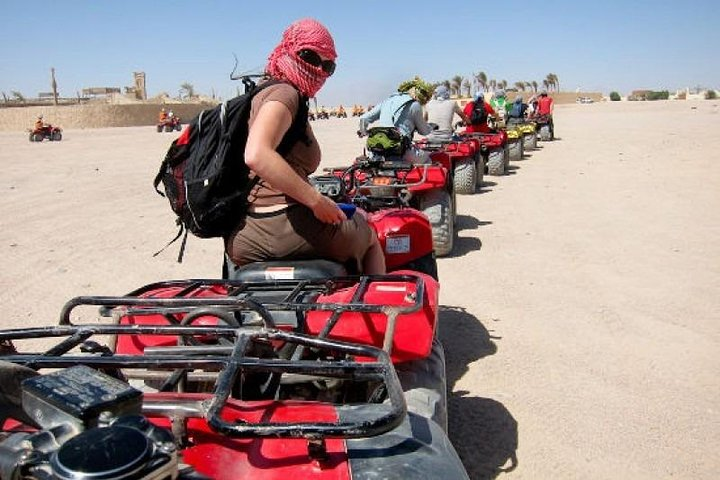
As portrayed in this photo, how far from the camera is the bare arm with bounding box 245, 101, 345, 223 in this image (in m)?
2.37

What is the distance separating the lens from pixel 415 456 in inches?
50.7

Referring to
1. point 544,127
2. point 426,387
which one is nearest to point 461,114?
point 426,387

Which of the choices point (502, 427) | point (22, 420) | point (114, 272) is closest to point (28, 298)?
point (114, 272)

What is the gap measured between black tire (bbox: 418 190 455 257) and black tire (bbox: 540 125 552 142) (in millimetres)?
14953

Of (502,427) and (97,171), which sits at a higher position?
(97,171)

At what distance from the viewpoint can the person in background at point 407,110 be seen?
7.62 metres

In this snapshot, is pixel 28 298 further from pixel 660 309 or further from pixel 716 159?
pixel 716 159

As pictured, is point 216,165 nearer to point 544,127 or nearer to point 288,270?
point 288,270

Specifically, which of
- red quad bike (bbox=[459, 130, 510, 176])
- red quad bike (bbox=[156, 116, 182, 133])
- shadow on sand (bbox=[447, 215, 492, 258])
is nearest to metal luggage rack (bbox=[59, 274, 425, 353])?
shadow on sand (bbox=[447, 215, 492, 258])

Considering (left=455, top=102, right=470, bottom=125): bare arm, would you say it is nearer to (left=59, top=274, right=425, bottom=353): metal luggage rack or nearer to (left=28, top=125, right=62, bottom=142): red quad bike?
(left=59, top=274, right=425, bottom=353): metal luggage rack

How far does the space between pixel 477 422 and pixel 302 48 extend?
75.9 inches

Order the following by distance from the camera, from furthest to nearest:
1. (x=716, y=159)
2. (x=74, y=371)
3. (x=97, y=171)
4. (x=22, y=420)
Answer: (x=97, y=171), (x=716, y=159), (x=22, y=420), (x=74, y=371)

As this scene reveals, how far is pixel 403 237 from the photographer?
383 cm

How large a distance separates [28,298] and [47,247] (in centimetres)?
188
